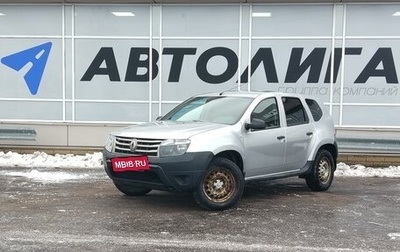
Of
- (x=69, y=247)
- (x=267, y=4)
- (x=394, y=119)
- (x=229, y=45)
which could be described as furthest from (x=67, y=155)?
(x=394, y=119)

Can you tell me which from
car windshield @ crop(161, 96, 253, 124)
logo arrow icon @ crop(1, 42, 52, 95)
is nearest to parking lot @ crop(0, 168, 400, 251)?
car windshield @ crop(161, 96, 253, 124)

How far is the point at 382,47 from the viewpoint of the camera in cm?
1234

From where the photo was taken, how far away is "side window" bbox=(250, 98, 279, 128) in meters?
7.43

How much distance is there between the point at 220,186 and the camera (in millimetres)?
6723

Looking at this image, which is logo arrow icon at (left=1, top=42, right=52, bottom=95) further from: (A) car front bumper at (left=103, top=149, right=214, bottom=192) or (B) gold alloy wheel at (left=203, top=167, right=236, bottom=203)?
(B) gold alloy wheel at (left=203, top=167, right=236, bottom=203)

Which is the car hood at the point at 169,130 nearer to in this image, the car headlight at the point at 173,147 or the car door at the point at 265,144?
the car headlight at the point at 173,147

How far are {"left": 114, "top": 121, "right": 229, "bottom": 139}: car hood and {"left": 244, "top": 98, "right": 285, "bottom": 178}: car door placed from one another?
22.0 inches

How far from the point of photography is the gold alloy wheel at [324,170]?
841cm

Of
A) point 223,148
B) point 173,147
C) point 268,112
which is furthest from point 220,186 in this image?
point 268,112

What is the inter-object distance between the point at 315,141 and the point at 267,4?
565 cm

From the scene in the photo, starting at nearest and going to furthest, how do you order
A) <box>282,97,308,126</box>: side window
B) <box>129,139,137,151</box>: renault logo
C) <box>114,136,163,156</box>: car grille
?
<box>114,136,163,156</box>: car grille
<box>129,139,137,151</box>: renault logo
<box>282,97,308,126</box>: side window

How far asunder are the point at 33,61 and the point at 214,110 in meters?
7.51

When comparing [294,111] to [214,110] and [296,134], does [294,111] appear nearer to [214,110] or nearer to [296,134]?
[296,134]

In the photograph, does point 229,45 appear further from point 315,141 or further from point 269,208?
point 269,208
